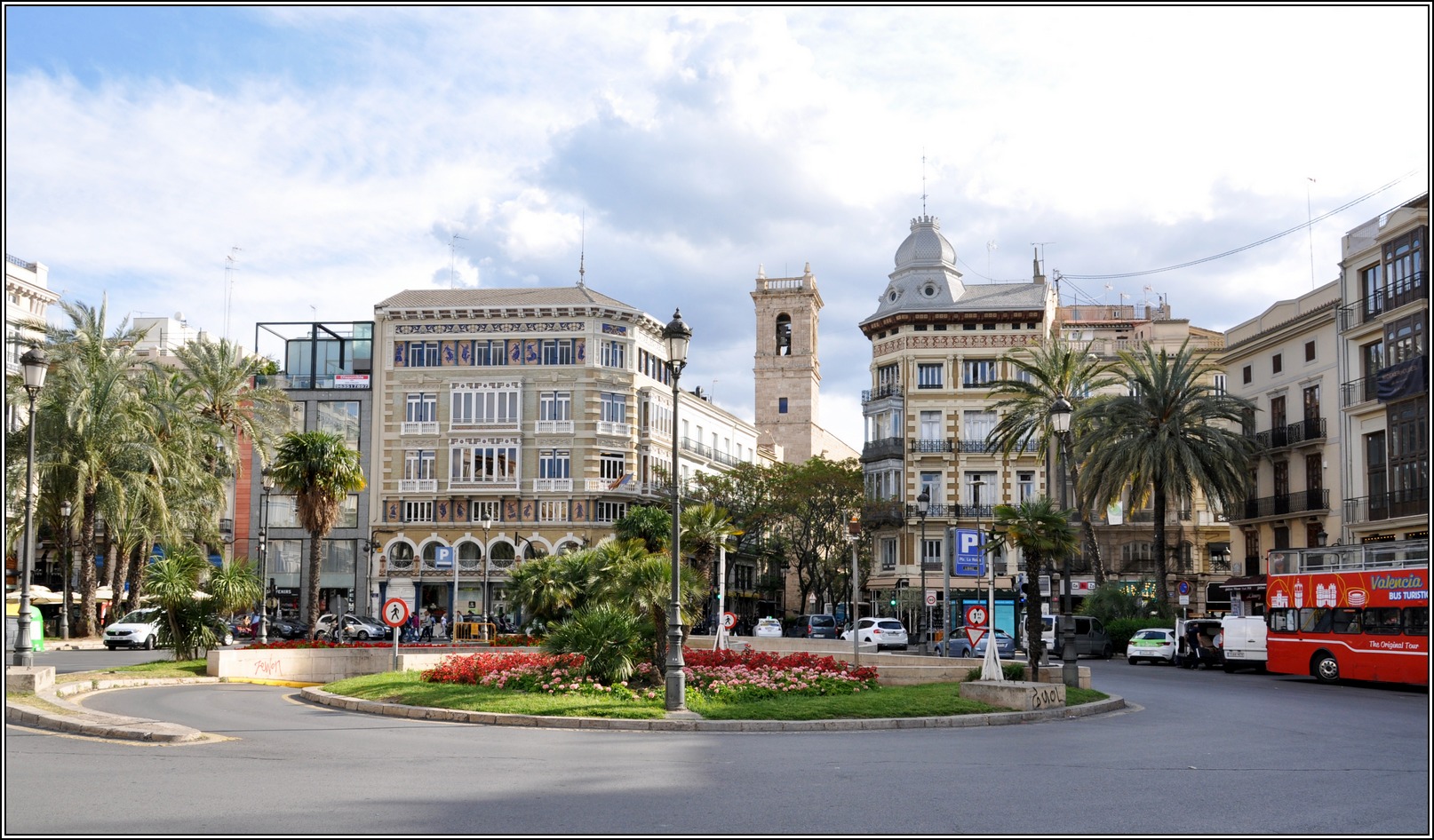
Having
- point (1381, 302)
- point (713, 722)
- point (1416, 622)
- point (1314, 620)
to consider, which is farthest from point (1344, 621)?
point (713, 722)

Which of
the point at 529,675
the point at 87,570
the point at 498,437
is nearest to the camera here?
the point at 529,675

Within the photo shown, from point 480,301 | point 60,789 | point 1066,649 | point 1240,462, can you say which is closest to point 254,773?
point 60,789

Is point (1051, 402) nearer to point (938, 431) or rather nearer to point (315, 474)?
point (938, 431)

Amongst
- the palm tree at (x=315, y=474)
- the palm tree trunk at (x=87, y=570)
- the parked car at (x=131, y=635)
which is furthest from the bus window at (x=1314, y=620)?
the palm tree trunk at (x=87, y=570)

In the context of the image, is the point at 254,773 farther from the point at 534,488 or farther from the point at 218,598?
the point at 534,488

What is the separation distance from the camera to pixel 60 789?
37.6 feet

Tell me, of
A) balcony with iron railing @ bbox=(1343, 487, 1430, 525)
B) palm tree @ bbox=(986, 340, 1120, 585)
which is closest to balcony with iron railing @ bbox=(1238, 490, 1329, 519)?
balcony with iron railing @ bbox=(1343, 487, 1430, 525)

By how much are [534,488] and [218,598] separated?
40.0 metres

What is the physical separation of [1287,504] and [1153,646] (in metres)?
12.2

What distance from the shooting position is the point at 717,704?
69.3 feet

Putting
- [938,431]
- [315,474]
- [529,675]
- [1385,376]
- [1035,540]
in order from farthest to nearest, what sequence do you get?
[938,431]
[1385,376]
[315,474]
[1035,540]
[529,675]

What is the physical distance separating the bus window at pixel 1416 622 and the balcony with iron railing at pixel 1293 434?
23.9 meters

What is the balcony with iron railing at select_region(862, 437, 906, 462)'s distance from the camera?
72.0m

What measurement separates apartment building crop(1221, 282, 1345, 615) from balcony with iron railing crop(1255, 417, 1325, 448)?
37 mm
